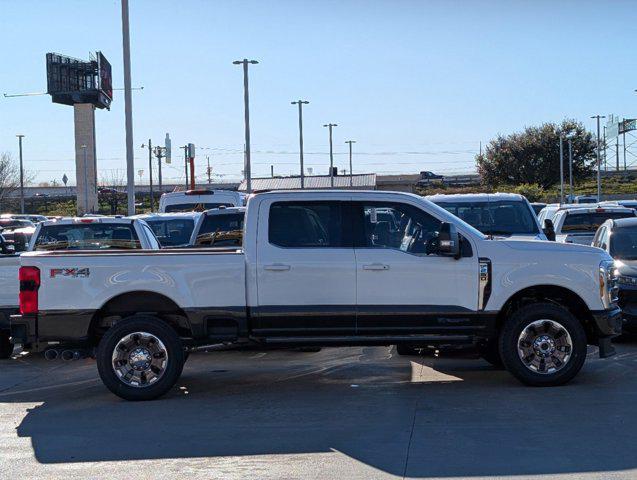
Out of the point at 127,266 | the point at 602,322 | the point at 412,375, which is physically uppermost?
the point at 127,266

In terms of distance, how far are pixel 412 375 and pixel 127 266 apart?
3.49 metres

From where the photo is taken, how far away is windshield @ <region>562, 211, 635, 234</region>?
19.0 meters

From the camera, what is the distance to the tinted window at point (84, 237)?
12.9m

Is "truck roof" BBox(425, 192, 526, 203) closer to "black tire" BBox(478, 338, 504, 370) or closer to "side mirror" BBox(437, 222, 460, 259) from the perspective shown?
"black tire" BBox(478, 338, 504, 370)

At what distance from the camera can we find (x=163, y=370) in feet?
30.6

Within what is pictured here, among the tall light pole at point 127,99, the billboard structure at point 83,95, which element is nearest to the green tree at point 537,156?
the billboard structure at point 83,95

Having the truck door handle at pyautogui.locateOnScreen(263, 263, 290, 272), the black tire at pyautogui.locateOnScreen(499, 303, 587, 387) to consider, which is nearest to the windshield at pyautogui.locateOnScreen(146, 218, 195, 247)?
the truck door handle at pyautogui.locateOnScreen(263, 263, 290, 272)

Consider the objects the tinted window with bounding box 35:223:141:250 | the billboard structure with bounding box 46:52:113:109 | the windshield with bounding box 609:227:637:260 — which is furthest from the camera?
the billboard structure with bounding box 46:52:113:109

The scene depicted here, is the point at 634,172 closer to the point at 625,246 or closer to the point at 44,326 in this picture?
the point at 625,246

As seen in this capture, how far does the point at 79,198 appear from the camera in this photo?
67.9 meters

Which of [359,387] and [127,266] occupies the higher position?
[127,266]

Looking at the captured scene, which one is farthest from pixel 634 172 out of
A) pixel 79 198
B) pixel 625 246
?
pixel 625 246

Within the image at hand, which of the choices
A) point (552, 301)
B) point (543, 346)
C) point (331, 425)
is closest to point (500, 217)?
point (552, 301)

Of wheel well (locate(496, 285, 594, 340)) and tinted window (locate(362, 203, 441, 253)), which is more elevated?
tinted window (locate(362, 203, 441, 253))
